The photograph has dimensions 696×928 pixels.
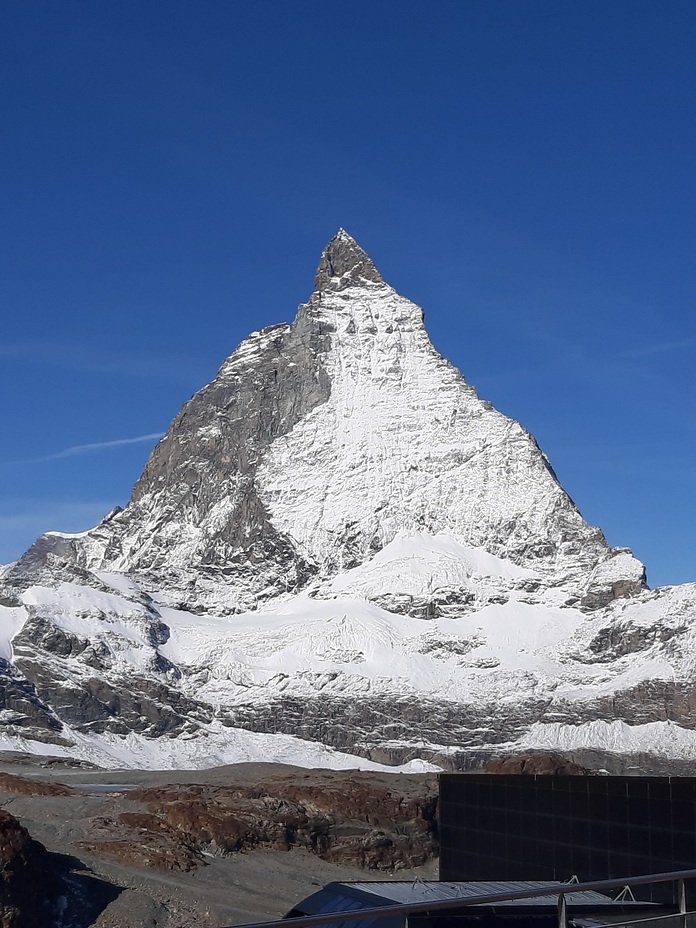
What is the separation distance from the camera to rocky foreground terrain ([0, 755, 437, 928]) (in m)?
47.1

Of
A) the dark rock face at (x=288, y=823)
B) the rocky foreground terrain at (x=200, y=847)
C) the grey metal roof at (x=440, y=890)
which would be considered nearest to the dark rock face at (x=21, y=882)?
the rocky foreground terrain at (x=200, y=847)

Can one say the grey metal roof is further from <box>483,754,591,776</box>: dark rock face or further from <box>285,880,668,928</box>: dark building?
<box>483,754,591,776</box>: dark rock face

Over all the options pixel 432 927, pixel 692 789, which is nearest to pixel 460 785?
pixel 692 789

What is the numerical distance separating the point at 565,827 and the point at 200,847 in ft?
101

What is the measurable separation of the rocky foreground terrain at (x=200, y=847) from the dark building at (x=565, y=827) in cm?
1390

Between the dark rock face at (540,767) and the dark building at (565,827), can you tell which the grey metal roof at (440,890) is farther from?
the dark rock face at (540,767)

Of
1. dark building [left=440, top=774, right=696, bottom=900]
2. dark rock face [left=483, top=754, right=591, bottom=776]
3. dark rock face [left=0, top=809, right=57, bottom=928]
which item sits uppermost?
dark rock face [left=483, top=754, right=591, bottom=776]

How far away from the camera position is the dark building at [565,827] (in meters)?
30.9

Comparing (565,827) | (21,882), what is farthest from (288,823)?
(565,827)

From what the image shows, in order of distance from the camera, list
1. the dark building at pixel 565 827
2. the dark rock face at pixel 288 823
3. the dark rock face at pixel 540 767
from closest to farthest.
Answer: the dark building at pixel 565 827
the dark rock face at pixel 288 823
the dark rock face at pixel 540 767

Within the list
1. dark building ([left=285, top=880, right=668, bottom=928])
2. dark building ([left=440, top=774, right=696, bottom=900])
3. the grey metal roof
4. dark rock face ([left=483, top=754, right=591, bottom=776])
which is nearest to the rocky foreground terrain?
dark rock face ([left=483, top=754, right=591, bottom=776])

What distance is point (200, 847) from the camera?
200 ft

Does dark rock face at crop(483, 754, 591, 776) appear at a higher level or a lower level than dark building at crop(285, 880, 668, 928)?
higher

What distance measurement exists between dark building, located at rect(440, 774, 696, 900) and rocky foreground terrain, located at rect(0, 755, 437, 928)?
13.9m
